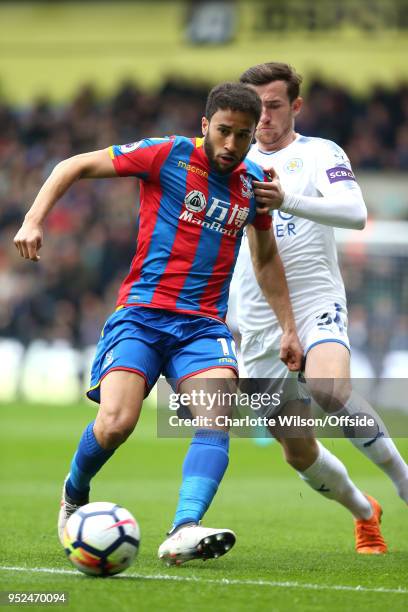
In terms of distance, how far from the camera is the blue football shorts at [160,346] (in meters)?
5.53

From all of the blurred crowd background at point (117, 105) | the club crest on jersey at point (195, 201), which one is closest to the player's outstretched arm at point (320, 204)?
the club crest on jersey at point (195, 201)

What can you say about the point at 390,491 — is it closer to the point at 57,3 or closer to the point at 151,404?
the point at 151,404

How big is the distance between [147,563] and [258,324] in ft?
5.39

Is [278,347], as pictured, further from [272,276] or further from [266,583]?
[266,583]

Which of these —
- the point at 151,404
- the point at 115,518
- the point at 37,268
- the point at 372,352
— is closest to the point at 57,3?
the point at 37,268

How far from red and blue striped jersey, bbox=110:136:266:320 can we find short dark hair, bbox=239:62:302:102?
801mm

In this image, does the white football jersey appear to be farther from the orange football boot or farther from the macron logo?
the orange football boot

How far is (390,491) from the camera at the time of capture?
32.8 ft

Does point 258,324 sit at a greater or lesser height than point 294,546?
greater

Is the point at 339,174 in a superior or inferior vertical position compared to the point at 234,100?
inferior

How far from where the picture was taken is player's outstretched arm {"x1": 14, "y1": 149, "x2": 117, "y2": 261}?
5.21m

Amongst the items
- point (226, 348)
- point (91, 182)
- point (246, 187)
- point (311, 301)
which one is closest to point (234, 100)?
point (246, 187)

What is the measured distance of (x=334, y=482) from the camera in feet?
21.1

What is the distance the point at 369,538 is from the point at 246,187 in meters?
2.07
